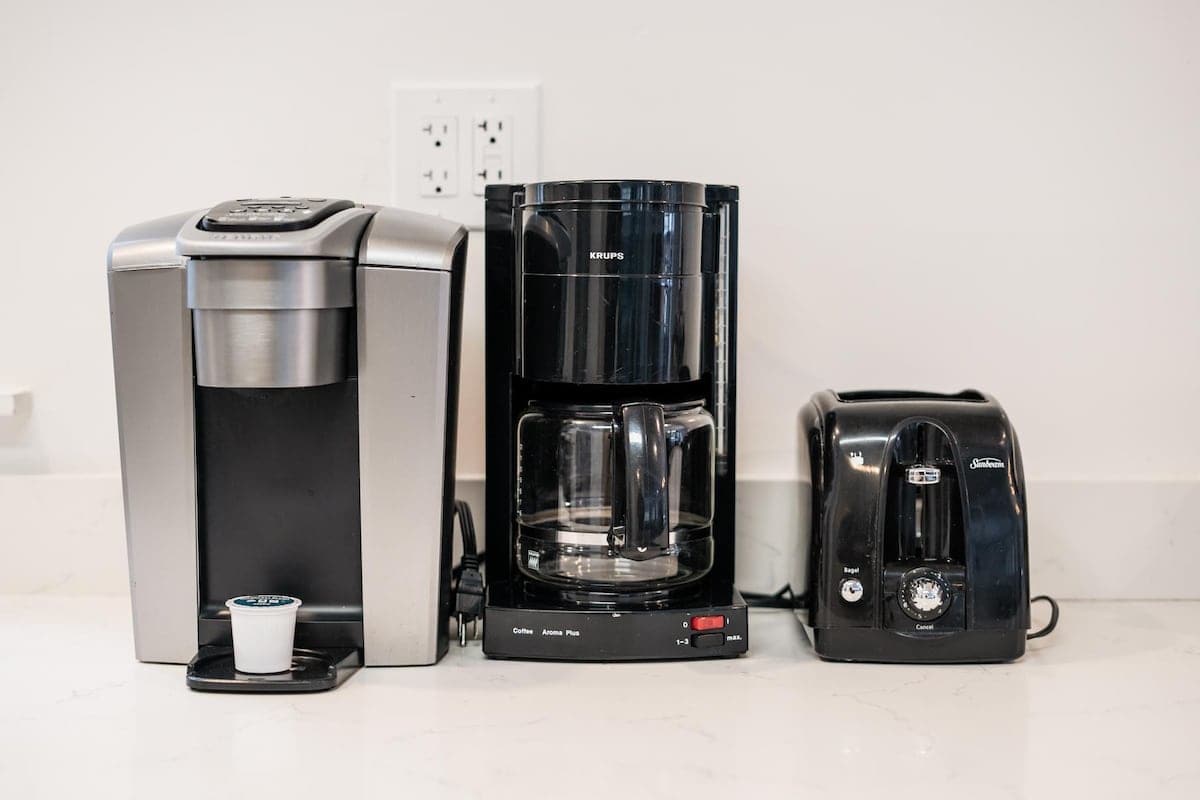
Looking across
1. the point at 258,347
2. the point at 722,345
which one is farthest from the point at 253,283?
the point at 722,345

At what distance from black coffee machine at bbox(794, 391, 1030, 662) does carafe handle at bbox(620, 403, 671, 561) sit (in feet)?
0.52

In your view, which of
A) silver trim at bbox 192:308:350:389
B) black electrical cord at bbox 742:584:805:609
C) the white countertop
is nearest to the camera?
the white countertop

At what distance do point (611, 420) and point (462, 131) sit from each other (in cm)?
35

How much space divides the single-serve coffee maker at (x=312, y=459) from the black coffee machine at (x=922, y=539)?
30 centimetres

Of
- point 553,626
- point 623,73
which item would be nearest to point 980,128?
point 623,73

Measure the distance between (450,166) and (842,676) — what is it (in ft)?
1.94

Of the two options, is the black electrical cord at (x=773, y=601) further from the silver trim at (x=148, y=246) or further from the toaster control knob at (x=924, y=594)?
the silver trim at (x=148, y=246)

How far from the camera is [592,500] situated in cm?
94

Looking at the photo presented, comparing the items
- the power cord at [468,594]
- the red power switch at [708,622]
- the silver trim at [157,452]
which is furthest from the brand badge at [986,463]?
the silver trim at [157,452]

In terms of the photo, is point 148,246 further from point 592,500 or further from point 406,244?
point 592,500

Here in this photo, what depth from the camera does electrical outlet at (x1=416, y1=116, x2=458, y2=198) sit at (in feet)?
3.55

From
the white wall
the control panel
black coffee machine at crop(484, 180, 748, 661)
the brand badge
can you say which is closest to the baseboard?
the white wall

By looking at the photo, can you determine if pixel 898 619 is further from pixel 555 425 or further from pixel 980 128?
pixel 980 128

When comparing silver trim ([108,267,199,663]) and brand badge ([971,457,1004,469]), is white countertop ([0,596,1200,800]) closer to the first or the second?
silver trim ([108,267,199,663])
